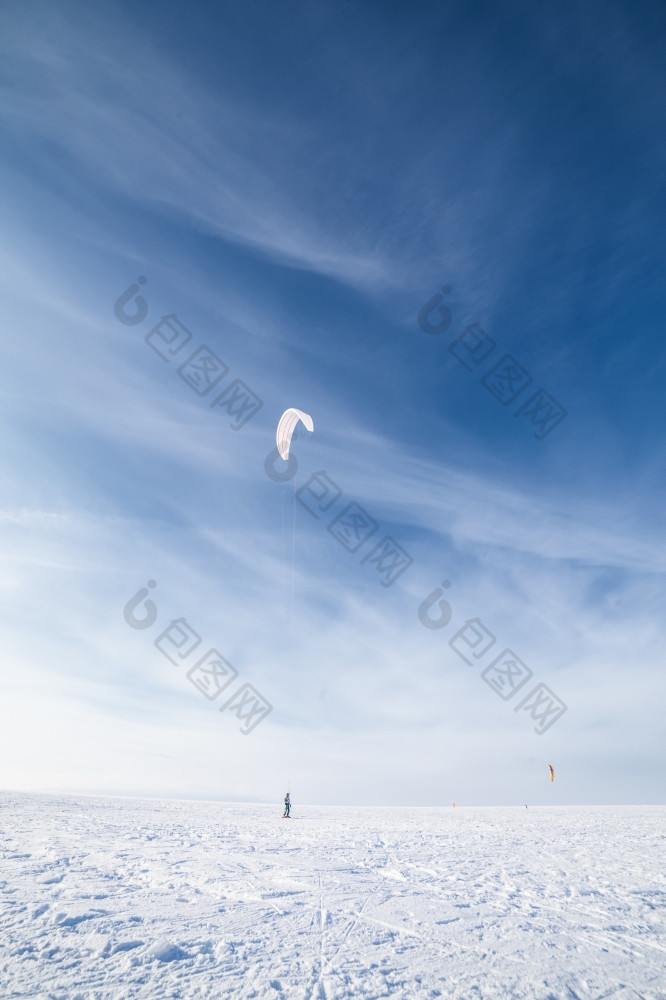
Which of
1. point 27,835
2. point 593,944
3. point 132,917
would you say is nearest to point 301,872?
point 132,917

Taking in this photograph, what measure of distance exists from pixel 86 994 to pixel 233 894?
4.48 m

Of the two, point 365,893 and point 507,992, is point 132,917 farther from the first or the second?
point 507,992

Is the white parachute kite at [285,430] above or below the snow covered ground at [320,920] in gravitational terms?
above

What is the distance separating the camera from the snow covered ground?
5.68 metres

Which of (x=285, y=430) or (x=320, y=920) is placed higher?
(x=285, y=430)

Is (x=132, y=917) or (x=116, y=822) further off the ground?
(x=132, y=917)

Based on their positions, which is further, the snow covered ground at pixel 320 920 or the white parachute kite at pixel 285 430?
the white parachute kite at pixel 285 430

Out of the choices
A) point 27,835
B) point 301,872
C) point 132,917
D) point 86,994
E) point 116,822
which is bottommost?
point 116,822

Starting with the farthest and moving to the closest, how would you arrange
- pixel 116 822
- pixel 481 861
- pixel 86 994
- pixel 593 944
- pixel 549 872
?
pixel 116 822 → pixel 481 861 → pixel 549 872 → pixel 593 944 → pixel 86 994

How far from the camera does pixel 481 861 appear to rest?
13.0 meters

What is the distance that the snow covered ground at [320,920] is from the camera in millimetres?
5676

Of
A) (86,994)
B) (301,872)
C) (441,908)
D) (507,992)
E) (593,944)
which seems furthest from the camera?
(301,872)

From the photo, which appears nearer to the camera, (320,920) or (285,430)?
(320,920)

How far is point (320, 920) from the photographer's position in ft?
25.2
